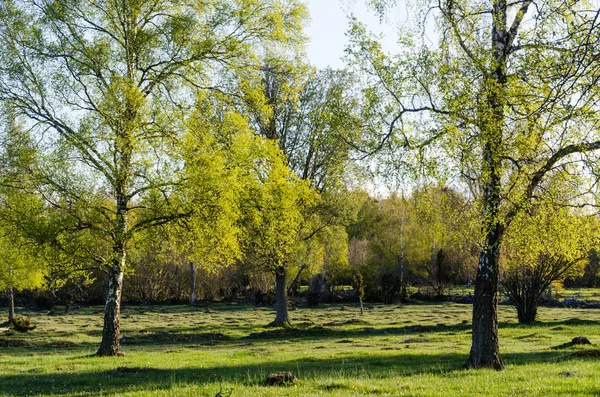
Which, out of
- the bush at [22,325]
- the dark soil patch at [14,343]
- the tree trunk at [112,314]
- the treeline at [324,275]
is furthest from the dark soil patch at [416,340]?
the bush at [22,325]

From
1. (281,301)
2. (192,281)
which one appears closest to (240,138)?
(281,301)

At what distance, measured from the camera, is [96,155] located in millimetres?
18094

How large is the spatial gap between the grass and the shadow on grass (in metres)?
0.03

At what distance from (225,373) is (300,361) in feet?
12.9

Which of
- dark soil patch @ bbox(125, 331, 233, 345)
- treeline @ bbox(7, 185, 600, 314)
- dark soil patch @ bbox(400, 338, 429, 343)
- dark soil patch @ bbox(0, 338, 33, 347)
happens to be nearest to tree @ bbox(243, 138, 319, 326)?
dark soil patch @ bbox(125, 331, 233, 345)

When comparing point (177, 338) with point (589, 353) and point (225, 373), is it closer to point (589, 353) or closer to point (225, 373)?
point (225, 373)

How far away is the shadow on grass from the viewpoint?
1180 centimetres

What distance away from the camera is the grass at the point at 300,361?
32.4 feet

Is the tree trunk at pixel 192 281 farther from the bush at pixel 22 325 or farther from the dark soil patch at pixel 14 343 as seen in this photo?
the dark soil patch at pixel 14 343

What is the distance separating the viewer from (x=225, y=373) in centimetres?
Result: 1452

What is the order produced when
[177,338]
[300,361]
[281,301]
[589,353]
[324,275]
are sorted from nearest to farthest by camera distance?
1. [589,353]
2. [300,361]
3. [177,338]
4. [281,301]
5. [324,275]

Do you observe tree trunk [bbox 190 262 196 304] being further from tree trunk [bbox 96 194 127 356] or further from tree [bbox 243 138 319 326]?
tree trunk [bbox 96 194 127 356]

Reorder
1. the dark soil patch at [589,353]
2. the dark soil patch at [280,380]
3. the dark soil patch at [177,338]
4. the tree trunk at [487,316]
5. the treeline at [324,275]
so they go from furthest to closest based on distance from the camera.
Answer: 1. the treeline at [324,275]
2. the dark soil patch at [177,338]
3. the dark soil patch at [589,353]
4. the tree trunk at [487,316]
5. the dark soil patch at [280,380]

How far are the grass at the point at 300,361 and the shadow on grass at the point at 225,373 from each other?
0.03m
